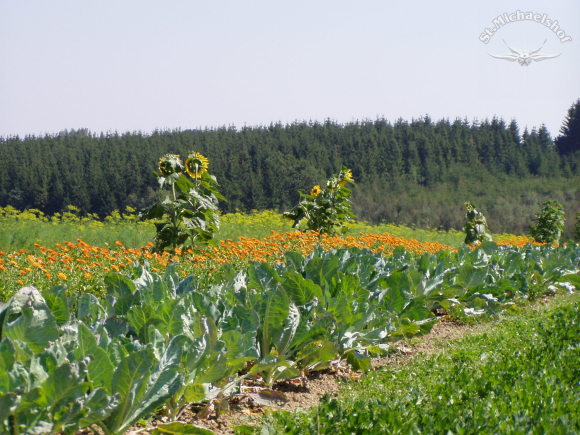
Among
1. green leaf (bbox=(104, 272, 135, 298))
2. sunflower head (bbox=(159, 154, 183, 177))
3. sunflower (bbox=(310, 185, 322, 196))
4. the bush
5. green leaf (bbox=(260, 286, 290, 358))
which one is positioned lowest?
the bush

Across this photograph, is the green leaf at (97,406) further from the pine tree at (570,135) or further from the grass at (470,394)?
the pine tree at (570,135)

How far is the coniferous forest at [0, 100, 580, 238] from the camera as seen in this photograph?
46.7 meters

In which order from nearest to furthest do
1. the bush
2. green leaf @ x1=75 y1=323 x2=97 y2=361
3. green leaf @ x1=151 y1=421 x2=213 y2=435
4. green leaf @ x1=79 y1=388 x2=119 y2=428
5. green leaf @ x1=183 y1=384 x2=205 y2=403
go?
1. green leaf @ x1=79 y1=388 x2=119 y2=428
2. green leaf @ x1=75 y1=323 x2=97 y2=361
3. green leaf @ x1=151 y1=421 x2=213 y2=435
4. green leaf @ x1=183 y1=384 x2=205 y2=403
5. the bush

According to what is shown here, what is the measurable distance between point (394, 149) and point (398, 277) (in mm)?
61619

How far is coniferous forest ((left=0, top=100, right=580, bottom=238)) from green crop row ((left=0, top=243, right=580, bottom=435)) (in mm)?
39012

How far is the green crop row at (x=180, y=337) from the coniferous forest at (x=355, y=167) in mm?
39012

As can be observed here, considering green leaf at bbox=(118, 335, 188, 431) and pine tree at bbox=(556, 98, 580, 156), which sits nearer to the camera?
green leaf at bbox=(118, 335, 188, 431)

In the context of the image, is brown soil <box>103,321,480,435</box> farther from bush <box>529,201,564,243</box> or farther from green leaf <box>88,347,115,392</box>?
bush <box>529,201,564,243</box>

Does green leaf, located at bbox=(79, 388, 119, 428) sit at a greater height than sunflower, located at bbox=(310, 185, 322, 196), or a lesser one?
lesser

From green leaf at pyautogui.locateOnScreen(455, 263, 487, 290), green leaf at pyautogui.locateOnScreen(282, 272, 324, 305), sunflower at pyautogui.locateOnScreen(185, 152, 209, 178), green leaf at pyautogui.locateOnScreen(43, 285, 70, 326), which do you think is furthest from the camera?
sunflower at pyautogui.locateOnScreen(185, 152, 209, 178)

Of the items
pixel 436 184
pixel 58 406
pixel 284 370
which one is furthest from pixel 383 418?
pixel 436 184

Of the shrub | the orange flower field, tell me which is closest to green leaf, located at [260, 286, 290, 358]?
the orange flower field

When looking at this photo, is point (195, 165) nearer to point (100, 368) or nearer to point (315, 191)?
point (315, 191)

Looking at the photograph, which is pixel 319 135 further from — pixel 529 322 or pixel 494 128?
pixel 529 322
